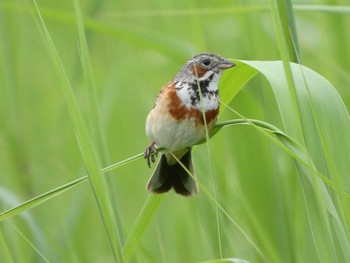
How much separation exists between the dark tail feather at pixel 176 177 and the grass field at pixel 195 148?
7cm

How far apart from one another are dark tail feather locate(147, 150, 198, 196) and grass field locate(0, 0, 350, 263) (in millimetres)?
74

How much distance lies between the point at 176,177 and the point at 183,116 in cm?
31

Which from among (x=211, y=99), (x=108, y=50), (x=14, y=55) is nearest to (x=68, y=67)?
(x=108, y=50)

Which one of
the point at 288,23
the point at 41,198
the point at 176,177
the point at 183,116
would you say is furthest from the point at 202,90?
the point at 41,198

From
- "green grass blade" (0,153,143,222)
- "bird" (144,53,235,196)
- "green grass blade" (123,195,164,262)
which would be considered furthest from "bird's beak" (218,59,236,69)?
"green grass blade" (0,153,143,222)

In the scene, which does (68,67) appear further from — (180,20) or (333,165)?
(333,165)

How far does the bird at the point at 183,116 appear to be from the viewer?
2.85 m

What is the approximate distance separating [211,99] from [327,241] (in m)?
0.98

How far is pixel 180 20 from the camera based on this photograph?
464cm

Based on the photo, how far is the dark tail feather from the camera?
302 cm

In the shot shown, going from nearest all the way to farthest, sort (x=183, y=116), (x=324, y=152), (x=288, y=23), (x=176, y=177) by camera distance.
A: (x=324, y=152) < (x=288, y=23) < (x=183, y=116) < (x=176, y=177)

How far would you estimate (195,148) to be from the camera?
10.9 feet

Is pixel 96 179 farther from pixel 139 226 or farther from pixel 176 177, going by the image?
pixel 176 177

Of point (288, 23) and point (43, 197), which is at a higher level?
point (288, 23)
